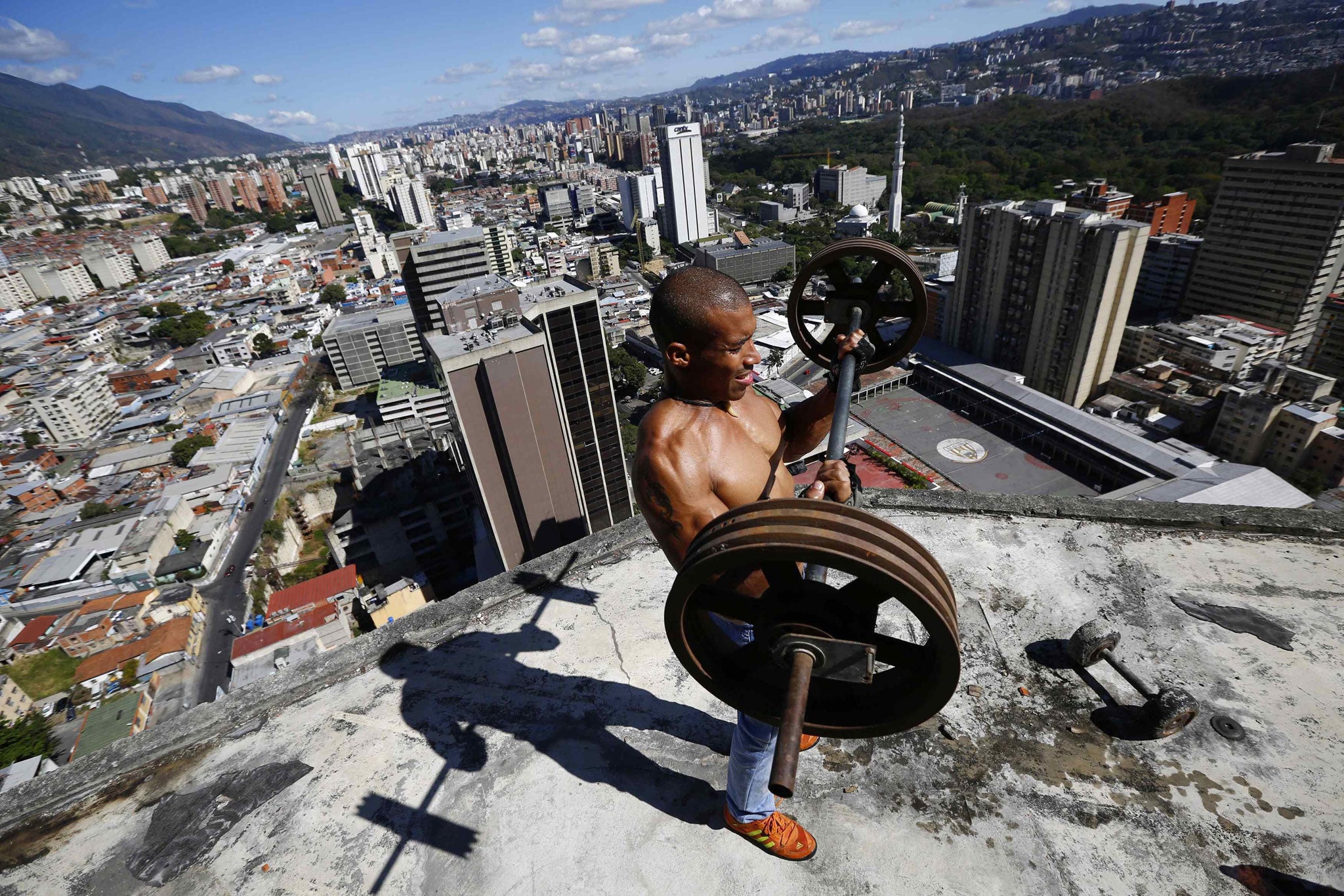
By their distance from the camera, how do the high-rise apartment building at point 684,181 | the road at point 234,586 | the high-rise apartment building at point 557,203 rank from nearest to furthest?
1. the road at point 234,586
2. the high-rise apartment building at point 684,181
3. the high-rise apartment building at point 557,203

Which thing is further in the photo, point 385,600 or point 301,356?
point 301,356

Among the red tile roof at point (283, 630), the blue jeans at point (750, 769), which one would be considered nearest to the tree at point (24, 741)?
the red tile roof at point (283, 630)

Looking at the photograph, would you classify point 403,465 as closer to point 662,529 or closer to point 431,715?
point 431,715

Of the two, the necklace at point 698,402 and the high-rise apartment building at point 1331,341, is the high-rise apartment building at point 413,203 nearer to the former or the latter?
the high-rise apartment building at point 1331,341

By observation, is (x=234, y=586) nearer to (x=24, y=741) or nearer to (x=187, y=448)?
(x=24, y=741)

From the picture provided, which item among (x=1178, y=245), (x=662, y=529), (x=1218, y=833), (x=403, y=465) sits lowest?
(x=403, y=465)

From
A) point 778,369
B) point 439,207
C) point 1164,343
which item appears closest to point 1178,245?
point 1164,343

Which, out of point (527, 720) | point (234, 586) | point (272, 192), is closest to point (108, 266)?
point (272, 192)
